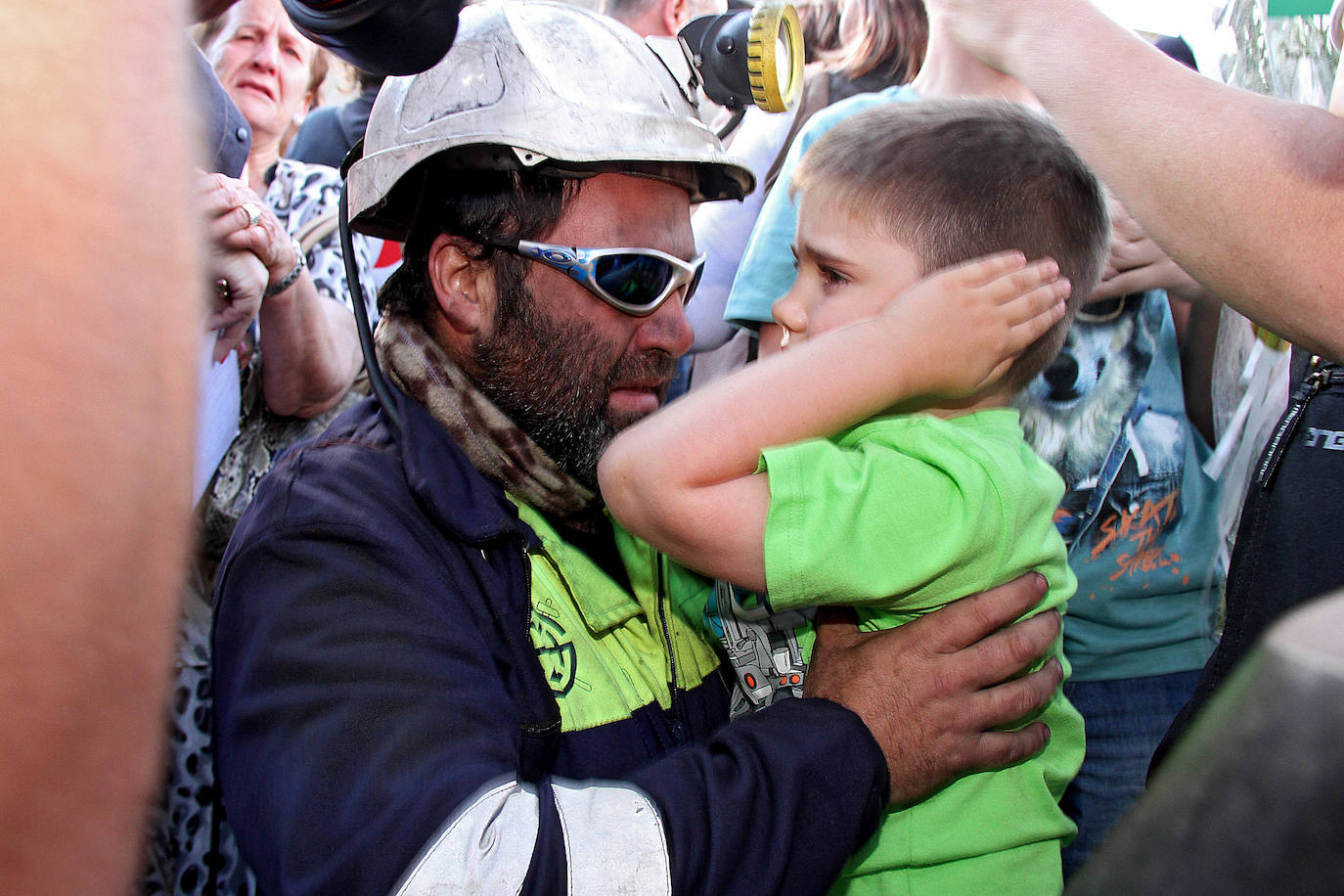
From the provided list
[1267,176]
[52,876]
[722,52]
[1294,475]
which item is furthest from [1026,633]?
[52,876]

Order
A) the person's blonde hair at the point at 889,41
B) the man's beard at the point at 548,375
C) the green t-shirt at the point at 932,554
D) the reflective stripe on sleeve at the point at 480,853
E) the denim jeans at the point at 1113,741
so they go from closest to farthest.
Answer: the reflective stripe on sleeve at the point at 480,853 → the green t-shirt at the point at 932,554 → the man's beard at the point at 548,375 → the denim jeans at the point at 1113,741 → the person's blonde hair at the point at 889,41

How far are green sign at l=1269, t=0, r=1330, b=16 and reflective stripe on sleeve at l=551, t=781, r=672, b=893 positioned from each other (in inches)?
62.0

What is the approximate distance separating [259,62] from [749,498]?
273 centimetres

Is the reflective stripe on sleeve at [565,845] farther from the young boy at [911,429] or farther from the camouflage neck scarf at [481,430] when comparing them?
the camouflage neck scarf at [481,430]

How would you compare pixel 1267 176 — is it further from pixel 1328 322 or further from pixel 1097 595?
pixel 1097 595

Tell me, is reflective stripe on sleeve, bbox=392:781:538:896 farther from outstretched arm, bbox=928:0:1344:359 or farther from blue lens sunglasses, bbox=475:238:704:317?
outstretched arm, bbox=928:0:1344:359

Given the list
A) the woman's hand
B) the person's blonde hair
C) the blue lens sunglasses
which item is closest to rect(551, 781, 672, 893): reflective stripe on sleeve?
the blue lens sunglasses

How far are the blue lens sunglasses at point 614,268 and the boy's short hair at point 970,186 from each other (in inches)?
13.2

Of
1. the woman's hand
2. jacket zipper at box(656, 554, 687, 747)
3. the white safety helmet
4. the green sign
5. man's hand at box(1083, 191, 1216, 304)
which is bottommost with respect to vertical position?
jacket zipper at box(656, 554, 687, 747)

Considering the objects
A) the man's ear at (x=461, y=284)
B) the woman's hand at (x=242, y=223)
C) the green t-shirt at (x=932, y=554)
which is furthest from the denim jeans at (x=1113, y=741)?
the woman's hand at (x=242, y=223)

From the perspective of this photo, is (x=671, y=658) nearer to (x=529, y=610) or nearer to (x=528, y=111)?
(x=529, y=610)

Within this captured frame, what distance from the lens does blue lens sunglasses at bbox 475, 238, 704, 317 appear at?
2084 millimetres

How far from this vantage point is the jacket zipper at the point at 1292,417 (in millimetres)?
1815

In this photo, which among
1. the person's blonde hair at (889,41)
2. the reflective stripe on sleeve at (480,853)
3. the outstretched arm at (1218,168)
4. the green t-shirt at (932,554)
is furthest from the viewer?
the person's blonde hair at (889,41)
